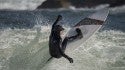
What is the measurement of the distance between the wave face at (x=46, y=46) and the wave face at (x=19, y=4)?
110 inches

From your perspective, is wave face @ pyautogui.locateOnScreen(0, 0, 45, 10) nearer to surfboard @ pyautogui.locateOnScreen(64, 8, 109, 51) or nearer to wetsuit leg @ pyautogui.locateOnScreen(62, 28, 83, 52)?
surfboard @ pyautogui.locateOnScreen(64, 8, 109, 51)

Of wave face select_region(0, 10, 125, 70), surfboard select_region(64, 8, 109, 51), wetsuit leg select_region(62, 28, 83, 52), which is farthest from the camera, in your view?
surfboard select_region(64, 8, 109, 51)

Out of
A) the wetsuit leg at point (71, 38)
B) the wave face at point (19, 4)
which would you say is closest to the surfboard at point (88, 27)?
the wetsuit leg at point (71, 38)

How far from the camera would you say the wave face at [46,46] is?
519 inches

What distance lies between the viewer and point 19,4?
23.8m

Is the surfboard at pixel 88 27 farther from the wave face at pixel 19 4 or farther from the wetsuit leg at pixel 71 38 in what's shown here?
the wave face at pixel 19 4

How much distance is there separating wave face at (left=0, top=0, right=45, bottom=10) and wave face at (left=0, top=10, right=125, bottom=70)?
2.80 m

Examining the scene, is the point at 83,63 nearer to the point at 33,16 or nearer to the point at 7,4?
the point at 33,16

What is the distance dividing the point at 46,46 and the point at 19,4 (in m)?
9.67

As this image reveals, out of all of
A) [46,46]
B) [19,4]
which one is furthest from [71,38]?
[19,4]

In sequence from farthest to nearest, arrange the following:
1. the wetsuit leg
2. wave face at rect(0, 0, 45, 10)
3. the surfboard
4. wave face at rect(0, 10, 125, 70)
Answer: wave face at rect(0, 0, 45, 10) → the surfboard → the wetsuit leg → wave face at rect(0, 10, 125, 70)

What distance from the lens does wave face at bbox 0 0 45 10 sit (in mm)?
22953

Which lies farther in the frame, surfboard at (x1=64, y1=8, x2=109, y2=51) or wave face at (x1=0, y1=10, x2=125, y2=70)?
surfboard at (x1=64, y1=8, x2=109, y2=51)

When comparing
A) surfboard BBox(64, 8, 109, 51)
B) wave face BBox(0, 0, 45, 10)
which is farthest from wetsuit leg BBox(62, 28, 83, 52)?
wave face BBox(0, 0, 45, 10)
